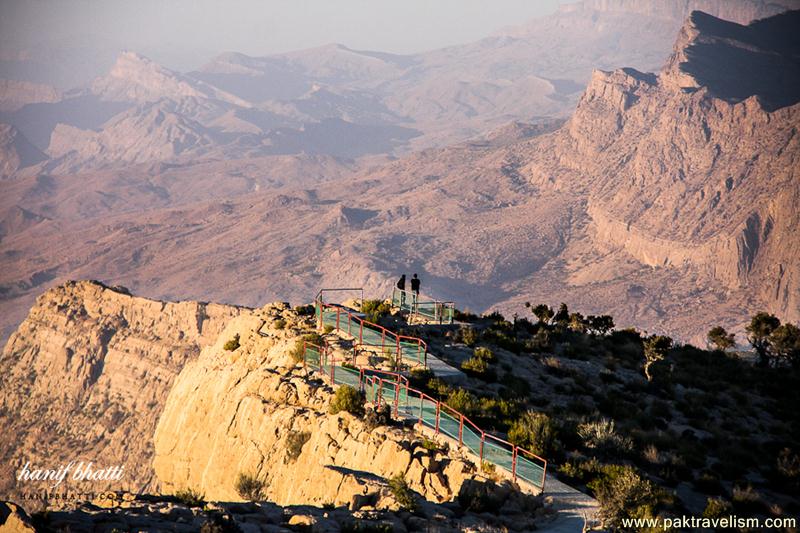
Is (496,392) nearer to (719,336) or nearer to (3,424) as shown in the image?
(719,336)

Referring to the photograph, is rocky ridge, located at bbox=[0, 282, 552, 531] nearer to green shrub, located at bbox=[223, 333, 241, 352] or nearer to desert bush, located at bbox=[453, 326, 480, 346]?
green shrub, located at bbox=[223, 333, 241, 352]

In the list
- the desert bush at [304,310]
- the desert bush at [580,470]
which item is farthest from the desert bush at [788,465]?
the desert bush at [304,310]

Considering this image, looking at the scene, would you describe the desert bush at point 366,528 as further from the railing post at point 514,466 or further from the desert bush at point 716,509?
the desert bush at point 716,509

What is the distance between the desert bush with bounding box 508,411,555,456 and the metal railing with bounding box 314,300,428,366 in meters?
5.48

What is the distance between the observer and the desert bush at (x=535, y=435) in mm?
25359

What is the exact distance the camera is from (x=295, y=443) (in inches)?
1115

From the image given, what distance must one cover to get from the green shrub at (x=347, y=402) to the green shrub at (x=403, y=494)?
4421 millimetres

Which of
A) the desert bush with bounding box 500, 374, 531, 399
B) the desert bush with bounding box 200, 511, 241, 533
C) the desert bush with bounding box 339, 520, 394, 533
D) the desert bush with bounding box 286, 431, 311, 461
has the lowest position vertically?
the desert bush with bounding box 286, 431, 311, 461

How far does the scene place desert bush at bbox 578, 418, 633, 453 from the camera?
2620 centimetres

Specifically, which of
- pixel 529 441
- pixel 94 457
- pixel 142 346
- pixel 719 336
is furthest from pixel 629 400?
pixel 142 346

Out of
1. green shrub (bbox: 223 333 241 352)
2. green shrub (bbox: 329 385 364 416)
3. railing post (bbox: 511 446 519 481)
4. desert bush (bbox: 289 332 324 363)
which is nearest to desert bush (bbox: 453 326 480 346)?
desert bush (bbox: 289 332 324 363)

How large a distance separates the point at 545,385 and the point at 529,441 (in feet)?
22.9

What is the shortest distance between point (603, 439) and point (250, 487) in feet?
35.7

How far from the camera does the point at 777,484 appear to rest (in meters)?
26.1
